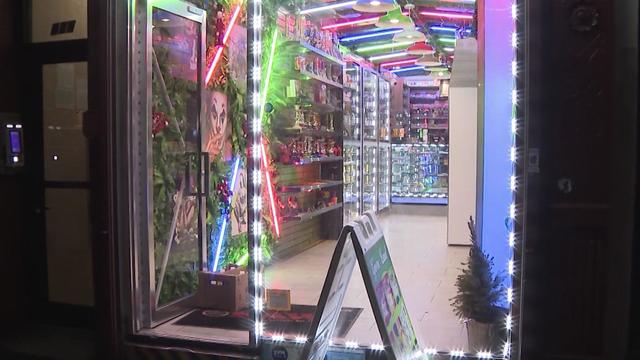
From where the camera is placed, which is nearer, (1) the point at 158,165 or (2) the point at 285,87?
(1) the point at 158,165

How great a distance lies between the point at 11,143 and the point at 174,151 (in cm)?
120

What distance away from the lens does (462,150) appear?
8.07m

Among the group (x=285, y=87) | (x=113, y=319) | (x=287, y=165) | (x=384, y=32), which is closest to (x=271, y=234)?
(x=287, y=165)

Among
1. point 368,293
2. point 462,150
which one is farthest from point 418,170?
point 368,293

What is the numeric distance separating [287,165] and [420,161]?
683 cm

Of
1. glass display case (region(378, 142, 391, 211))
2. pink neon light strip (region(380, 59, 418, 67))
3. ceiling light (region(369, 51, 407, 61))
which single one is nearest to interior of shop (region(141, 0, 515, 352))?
glass display case (region(378, 142, 391, 211))

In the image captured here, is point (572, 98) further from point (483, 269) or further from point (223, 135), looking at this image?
point (223, 135)

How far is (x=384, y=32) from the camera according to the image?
11.8m

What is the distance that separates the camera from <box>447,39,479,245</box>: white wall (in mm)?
7836

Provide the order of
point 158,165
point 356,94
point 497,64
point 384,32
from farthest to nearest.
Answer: point 384,32 < point 356,94 < point 158,165 < point 497,64

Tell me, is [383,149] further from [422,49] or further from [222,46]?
[222,46]

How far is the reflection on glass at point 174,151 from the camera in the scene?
4.52 meters

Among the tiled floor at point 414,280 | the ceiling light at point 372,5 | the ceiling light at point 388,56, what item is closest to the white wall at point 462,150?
the tiled floor at point 414,280

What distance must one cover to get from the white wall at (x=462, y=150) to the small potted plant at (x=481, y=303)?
4.16 meters
